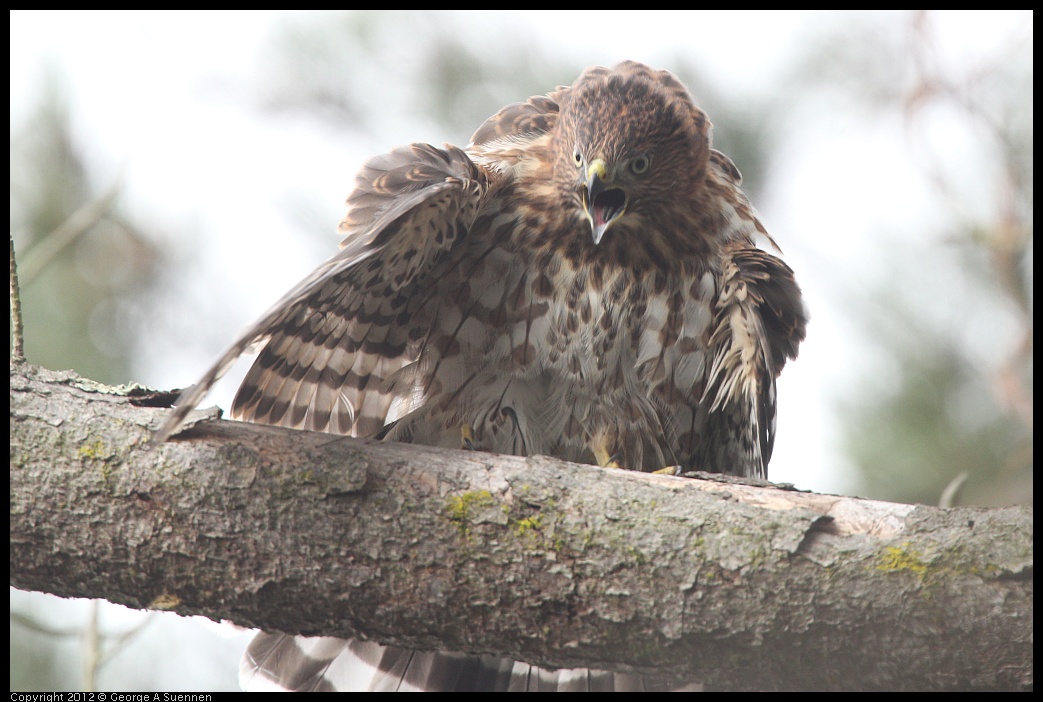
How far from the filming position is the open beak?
3281 mm

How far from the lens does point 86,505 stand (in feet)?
7.85

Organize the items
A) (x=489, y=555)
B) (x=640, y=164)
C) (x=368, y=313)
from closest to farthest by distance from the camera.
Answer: (x=489, y=555) → (x=368, y=313) → (x=640, y=164)

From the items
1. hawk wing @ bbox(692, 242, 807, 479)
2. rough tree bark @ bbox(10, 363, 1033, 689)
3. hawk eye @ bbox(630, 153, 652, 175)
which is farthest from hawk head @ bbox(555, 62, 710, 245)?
rough tree bark @ bbox(10, 363, 1033, 689)

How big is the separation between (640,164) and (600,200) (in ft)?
0.64

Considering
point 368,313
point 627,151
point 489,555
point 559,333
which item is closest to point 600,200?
point 627,151

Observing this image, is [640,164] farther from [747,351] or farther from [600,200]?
[747,351]

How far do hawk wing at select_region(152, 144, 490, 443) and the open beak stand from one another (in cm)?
36

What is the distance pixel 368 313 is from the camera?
3.29 m

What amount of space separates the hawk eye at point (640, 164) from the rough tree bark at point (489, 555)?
4.38 ft

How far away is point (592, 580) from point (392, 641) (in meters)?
0.54

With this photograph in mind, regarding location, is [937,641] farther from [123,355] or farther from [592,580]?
[123,355]

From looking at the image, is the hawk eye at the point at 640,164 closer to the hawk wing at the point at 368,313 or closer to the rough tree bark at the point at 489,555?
the hawk wing at the point at 368,313

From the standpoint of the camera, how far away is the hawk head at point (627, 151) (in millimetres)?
3320

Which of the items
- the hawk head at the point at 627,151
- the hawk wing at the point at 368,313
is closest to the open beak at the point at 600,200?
the hawk head at the point at 627,151
